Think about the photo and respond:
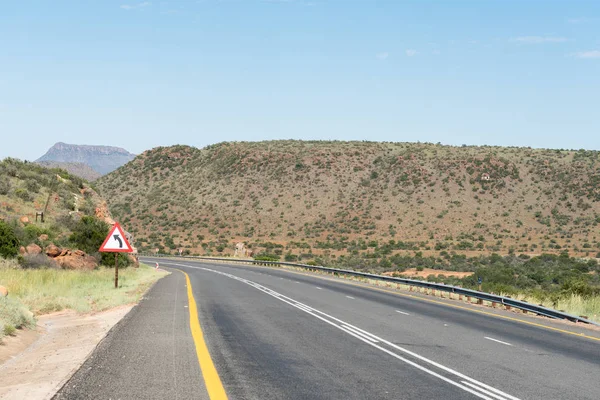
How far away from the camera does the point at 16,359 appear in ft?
33.0

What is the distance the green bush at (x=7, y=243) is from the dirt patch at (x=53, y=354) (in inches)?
427

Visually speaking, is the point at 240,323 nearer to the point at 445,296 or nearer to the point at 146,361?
the point at 146,361

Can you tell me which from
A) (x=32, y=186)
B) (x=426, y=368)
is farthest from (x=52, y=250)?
(x=426, y=368)

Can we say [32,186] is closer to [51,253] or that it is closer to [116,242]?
[51,253]

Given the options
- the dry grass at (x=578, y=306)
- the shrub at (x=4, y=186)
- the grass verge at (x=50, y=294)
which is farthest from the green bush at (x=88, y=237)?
the dry grass at (x=578, y=306)

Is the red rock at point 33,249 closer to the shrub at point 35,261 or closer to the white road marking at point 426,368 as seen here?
the shrub at point 35,261

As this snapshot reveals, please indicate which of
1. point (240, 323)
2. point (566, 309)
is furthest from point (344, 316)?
point (566, 309)

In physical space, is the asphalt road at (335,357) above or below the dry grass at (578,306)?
below

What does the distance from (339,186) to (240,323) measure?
89.3m

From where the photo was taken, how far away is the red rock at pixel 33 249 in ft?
92.9

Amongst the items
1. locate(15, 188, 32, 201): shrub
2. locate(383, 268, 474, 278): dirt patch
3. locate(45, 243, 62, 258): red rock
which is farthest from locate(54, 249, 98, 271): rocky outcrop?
locate(383, 268, 474, 278): dirt patch

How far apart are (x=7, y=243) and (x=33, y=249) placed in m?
2.55

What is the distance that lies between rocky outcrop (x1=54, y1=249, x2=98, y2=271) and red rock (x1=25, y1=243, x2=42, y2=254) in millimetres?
979

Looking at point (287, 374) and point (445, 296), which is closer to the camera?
point (287, 374)
